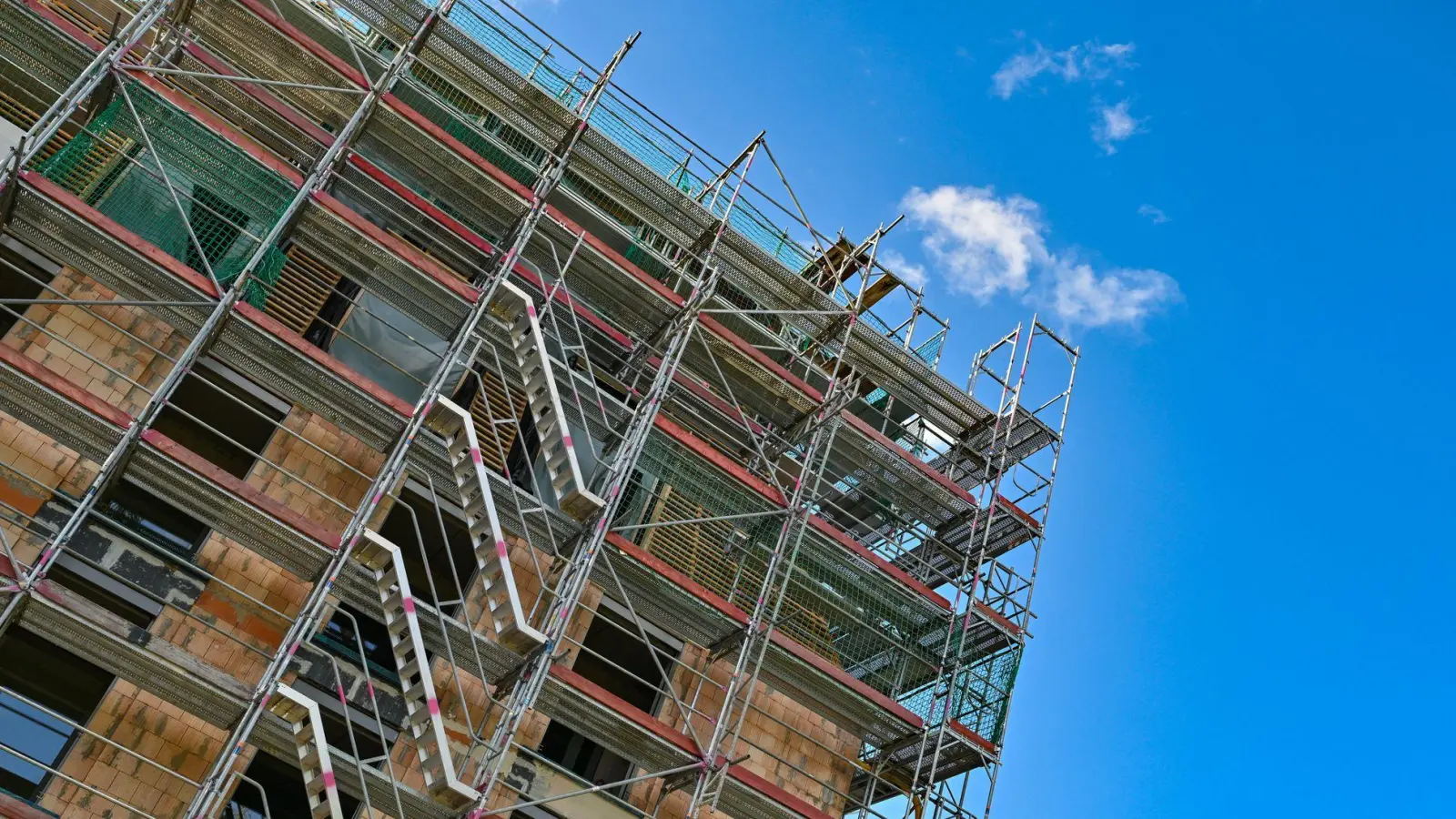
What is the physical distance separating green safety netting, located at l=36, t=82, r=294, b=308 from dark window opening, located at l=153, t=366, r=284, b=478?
1352 millimetres

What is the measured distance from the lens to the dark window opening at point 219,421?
1723 centimetres

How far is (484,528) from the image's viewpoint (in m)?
16.7

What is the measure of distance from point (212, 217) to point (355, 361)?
2.78 m

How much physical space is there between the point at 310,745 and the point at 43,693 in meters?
3.26

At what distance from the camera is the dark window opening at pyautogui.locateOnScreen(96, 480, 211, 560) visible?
635 inches

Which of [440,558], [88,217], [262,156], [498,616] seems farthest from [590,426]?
[88,217]

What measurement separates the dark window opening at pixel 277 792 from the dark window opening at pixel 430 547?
3.00 m

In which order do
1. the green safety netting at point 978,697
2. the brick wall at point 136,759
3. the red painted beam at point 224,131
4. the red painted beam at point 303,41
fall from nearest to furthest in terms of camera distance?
the brick wall at point 136,759 → the red painted beam at point 224,131 → the red painted beam at point 303,41 → the green safety netting at point 978,697

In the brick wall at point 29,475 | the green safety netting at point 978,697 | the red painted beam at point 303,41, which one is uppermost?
the red painted beam at point 303,41

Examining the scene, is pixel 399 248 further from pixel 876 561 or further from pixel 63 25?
pixel 876 561

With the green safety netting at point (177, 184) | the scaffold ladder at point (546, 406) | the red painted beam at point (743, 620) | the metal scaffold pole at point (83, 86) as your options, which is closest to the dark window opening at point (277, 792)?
the scaffold ladder at point (546, 406)

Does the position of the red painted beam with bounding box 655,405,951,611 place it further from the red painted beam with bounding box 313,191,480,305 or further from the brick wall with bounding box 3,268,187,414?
the brick wall with bounding box 3,268,187,414

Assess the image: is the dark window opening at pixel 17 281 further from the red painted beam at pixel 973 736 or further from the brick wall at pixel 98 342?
the red painted beam at pixel 973 736

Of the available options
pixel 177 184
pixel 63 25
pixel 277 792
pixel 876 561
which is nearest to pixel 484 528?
pixel 277 792
